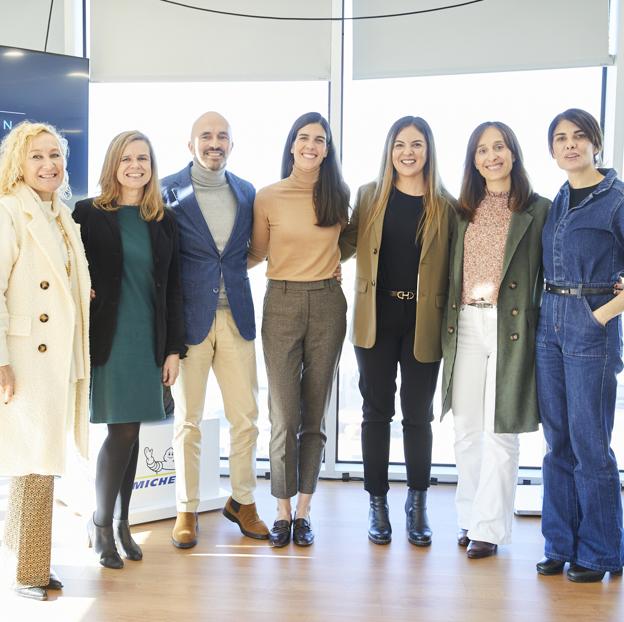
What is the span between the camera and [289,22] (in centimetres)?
393

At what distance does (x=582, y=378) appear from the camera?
8.64ft

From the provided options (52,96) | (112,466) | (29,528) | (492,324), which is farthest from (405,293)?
(52,96)

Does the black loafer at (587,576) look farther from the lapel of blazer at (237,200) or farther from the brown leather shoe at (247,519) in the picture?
the lapel of blazer at (237,200)

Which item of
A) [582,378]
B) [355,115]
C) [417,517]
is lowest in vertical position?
[417,517]

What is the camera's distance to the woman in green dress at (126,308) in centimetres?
269

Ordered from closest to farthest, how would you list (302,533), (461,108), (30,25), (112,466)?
(112,466) → (302,533) → (461,108) → (30,25)

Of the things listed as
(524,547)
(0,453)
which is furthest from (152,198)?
(524,547)

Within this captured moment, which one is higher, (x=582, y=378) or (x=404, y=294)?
(x=404, y=294)

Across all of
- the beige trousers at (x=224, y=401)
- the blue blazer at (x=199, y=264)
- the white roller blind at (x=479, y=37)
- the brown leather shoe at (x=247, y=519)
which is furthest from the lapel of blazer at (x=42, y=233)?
the white roller blind at (x=479, y=37)

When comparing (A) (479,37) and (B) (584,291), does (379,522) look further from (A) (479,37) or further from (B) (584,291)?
(A) (479,37)

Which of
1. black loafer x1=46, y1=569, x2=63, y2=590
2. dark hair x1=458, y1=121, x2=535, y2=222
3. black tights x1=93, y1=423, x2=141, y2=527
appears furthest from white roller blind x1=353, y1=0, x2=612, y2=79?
black loafer x1=46, y1=569, x2=63, y2=590

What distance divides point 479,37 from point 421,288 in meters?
1.63

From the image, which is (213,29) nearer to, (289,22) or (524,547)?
(289,22)

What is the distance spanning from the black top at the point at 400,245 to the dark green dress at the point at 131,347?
0.94 meters
